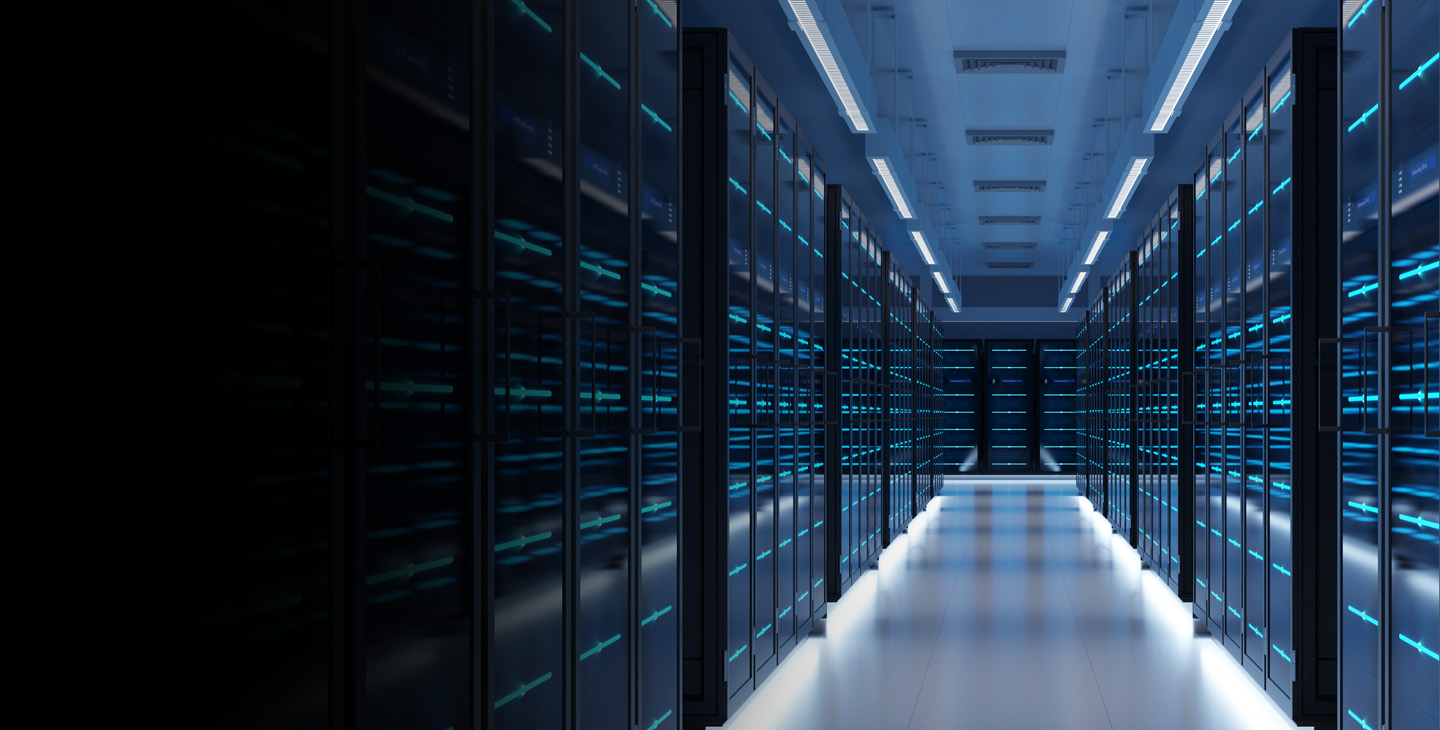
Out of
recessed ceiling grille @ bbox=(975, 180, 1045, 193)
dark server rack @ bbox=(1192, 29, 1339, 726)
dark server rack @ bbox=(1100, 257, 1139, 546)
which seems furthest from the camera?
recessed ceiling grille @ bbox=(975, 180, 1045, 193)

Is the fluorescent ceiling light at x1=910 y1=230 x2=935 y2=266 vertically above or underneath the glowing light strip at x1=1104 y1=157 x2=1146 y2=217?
underneath

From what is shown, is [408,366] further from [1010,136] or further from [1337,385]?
[1010,136]

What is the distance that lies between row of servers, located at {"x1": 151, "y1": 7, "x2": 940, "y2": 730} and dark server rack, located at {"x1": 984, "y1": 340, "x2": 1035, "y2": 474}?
877 inches

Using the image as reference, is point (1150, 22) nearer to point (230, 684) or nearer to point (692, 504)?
point (692, 504)

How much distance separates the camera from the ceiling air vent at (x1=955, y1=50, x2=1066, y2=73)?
991 centimetres

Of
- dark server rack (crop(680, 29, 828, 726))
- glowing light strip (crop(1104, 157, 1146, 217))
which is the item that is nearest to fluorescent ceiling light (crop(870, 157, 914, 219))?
glowing light strip (crop(1104, 157, 1146, 217))

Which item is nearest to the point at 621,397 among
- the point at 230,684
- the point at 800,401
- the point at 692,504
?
the point at 692,504

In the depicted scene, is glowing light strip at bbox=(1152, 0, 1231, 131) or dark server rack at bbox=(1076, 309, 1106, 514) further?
dark server rack at bbox=(1076, 309, 1106, 514)

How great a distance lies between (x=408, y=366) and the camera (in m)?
2.53

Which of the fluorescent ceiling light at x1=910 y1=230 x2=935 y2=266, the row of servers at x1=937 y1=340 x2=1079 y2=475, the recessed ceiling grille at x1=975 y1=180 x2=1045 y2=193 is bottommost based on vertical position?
the row of servers at x1=937 y1=340 x2=1079 y2=475

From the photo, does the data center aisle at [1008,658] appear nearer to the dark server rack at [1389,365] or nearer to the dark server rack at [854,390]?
the dark server rack at [854,390]

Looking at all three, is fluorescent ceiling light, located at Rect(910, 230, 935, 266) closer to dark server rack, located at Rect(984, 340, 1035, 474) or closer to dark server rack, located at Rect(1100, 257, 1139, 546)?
dark server rack, located at Rect(1100, 257, 1139, 546)

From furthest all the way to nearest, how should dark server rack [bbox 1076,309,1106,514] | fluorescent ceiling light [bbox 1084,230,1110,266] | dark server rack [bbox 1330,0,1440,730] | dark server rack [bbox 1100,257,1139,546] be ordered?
dark server rack [bbox 1076,309,1106,514]
fluorescent ceiling light [bbox 1084,230,1110,266]
dark server rack [bbox 1100,257,1139,546]
dark server rack [bbox 1330,0,1440,730]

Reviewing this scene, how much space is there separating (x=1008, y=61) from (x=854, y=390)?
309 centimetres
